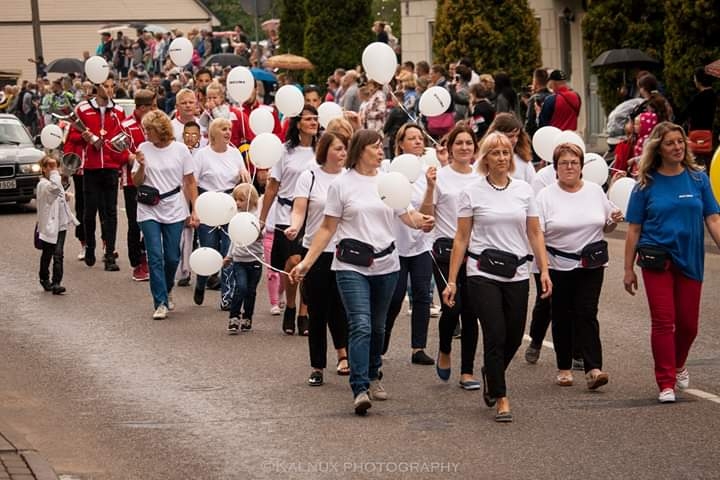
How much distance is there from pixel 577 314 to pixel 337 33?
86.2 feet

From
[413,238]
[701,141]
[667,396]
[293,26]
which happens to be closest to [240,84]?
[413,238]

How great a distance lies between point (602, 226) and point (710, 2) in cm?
1358

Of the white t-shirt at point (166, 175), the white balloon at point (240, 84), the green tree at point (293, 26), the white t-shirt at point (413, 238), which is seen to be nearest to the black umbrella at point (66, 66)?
the green tree at point (293, 26)

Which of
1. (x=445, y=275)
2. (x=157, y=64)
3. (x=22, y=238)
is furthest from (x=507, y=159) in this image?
(x=157, y=64)

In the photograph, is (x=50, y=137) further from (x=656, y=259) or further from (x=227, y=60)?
(x=227, y=60)

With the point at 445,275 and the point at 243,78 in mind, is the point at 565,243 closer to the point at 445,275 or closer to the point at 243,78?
the point at 445,275

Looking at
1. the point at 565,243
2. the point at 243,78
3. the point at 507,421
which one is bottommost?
the point at 507,421

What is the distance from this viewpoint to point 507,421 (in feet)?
32.3

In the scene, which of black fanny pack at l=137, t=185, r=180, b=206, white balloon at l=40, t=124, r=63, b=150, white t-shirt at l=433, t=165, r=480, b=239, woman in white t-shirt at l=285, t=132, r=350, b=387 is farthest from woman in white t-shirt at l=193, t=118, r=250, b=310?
white balloon at l=40, t=124, r=63, b=150

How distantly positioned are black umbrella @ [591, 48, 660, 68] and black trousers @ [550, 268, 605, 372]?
1473 centimetres

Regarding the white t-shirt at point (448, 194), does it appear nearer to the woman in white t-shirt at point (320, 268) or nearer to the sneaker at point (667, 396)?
the woman in white t-shirt at point (320, 268)

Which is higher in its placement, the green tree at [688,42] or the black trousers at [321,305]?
the green tree at [688,42]

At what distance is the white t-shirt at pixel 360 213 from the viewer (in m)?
10.3

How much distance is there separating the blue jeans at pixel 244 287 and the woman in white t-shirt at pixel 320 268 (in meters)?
1.97
